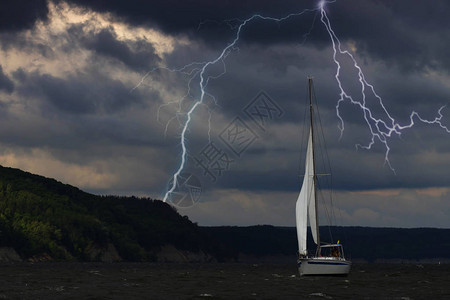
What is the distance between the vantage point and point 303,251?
99000 mm

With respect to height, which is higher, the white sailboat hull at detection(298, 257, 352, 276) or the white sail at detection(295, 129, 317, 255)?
the white sail at detection(295, 129, 317, 255)

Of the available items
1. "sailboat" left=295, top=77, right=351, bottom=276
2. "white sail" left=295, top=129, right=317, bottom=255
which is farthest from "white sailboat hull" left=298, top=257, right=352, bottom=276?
"white sail" left=295, top=129, right=317, bottom=255

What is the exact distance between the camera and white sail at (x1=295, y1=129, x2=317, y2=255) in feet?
330

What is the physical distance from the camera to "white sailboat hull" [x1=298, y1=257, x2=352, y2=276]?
96.5 meters

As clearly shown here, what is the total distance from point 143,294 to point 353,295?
20.3 m

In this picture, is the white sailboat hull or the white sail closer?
the white sailboat hull

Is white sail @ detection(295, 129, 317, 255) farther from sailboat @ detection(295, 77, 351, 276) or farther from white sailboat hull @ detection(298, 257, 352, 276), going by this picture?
white sailboat hull @ detection(298, 257, 352, 276)

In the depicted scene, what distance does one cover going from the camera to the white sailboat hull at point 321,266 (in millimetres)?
96500

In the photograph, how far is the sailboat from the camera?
96812 mm

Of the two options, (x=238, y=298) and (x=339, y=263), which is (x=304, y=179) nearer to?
(x=339, y=263)

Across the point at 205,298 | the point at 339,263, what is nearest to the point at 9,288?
the point at 205,298

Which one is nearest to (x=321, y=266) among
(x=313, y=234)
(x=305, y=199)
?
(x=313, y=234)

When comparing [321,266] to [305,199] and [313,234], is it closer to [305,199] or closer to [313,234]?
[313,234]

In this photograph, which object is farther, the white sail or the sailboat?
the white sail
